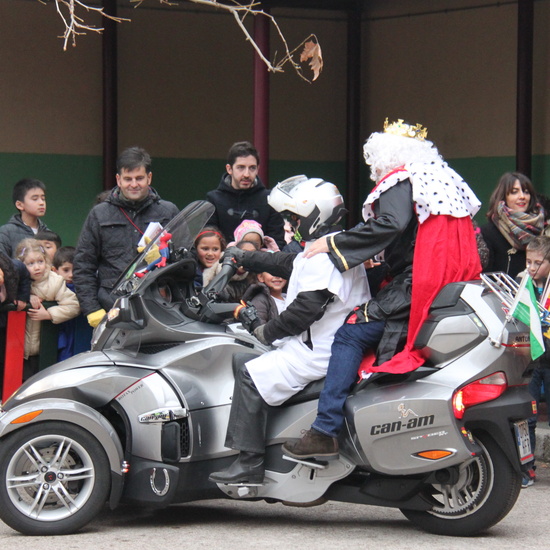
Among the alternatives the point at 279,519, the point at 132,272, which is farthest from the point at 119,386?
the point at 279,519

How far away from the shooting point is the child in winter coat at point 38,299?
25.8 feet

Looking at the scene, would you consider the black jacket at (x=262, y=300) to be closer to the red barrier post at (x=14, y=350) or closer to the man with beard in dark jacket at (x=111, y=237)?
the man with beard in dark jacket at (x=111, y=237)

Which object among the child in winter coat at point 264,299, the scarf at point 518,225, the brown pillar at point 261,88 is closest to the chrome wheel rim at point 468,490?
the child in winter coat at point 264,299

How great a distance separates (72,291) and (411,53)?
808 cm

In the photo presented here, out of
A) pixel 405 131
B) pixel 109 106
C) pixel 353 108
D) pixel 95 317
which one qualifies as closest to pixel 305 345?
pixel 405 131

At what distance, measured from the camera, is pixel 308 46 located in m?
6.51

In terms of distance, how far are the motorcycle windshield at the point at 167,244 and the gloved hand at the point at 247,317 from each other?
17.8 inches

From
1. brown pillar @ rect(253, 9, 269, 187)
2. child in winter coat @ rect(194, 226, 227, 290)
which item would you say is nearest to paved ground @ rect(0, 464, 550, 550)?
child in winter coat @ rect(194, 226, 227, 290)

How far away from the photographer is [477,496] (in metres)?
5.34

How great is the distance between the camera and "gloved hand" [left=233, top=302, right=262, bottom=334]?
5.54 meters

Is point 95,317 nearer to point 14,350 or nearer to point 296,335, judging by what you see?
point 14,350

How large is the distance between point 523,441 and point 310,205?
4.81 feet

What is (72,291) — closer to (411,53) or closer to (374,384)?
(374,384)

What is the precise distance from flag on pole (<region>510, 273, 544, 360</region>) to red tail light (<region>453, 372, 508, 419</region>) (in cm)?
19
